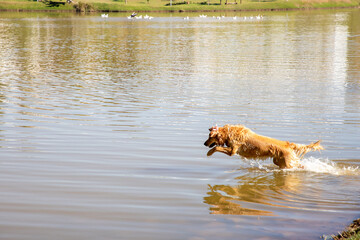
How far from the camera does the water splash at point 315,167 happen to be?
34.1ft

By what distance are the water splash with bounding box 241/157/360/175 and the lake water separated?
0.08ft

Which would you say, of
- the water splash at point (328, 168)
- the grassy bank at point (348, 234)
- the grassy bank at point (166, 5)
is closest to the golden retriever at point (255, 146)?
the water splash at point (328, 168)

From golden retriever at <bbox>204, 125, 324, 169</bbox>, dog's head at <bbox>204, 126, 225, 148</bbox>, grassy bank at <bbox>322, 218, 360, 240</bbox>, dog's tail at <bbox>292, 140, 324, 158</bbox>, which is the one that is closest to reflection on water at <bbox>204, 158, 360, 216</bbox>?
golden retriever at <bbox>204, 125, 324, 169</bbox>

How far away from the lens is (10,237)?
716 centimetres

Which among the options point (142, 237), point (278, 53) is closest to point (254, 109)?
point (142, 237)

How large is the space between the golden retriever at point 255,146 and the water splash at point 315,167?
10.8 inches

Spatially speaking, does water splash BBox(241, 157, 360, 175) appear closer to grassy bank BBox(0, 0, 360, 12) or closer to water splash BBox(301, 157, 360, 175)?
water splash BBox(301, 157, 360, 175)

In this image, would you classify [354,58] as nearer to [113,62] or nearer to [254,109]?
[113,62]

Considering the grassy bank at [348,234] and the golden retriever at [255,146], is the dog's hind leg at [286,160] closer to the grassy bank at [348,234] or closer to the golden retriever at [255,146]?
the golden retriever at [255,146]

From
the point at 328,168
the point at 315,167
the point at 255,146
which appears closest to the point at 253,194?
the point at 255,146

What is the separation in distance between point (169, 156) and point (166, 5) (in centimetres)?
14851

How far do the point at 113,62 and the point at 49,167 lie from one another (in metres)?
20.6

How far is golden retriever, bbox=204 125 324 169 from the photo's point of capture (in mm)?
10203

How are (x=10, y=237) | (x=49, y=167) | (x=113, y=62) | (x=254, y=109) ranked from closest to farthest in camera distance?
(x=10, y=237) → (x=49, y=167) → (x=254, y=109) → (x=113, y=62)
